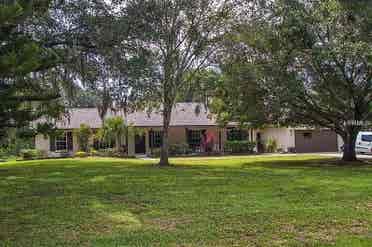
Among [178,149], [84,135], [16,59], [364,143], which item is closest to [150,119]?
[178,149]

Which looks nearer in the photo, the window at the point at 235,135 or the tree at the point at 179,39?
the tree at the point at 179,39

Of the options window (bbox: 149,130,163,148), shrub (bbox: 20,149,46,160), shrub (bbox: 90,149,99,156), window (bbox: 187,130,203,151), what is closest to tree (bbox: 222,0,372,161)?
shrub (bbox: 90,149,99,156)

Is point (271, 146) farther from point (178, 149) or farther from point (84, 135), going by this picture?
point (84, 135)

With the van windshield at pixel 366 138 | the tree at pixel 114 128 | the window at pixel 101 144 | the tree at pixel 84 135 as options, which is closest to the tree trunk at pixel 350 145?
the van windshield at pixel 366 138

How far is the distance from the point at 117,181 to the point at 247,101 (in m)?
10.9

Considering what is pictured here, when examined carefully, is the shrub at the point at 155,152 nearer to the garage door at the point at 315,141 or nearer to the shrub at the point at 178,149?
the shrub at the point at 178,149

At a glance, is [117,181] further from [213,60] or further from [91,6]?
[213,60]

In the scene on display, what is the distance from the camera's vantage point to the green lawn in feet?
25.1

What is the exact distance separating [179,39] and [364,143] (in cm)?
2101

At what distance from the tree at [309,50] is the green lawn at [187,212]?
8356 millimetres

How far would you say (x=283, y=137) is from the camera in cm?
4409

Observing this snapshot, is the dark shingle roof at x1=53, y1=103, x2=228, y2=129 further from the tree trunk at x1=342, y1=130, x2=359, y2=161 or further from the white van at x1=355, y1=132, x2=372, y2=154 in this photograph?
the tree trunk at x1=342, y1=130, x2=359, y2=161

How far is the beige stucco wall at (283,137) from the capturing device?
43562 millimetres

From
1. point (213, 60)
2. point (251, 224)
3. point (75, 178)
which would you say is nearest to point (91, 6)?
point (75, 178)
